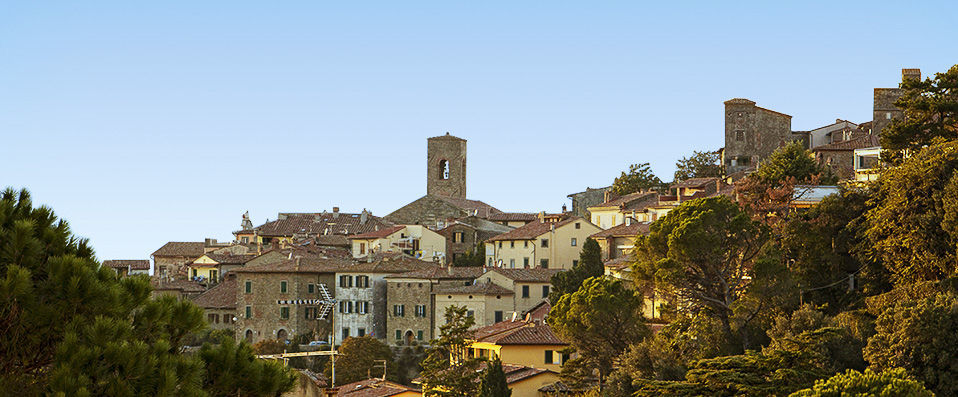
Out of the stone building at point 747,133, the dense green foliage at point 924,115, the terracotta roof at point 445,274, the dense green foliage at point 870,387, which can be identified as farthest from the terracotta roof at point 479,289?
the dense green foliage at point 870,387

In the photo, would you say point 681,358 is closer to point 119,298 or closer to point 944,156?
point 944,156

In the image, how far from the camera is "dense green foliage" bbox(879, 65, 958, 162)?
134 ft

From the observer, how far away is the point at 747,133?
75.4 meters

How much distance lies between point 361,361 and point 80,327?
4639 centimetres

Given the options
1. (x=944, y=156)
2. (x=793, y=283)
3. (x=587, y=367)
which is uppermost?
(x=944, y=156)

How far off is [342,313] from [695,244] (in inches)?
1392

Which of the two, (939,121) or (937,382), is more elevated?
(939,121)

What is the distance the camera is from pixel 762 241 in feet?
129

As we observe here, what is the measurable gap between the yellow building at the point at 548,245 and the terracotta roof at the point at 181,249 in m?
27.3

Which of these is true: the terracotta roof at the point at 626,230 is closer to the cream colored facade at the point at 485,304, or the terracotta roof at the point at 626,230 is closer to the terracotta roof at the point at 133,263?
the cream colored facade at the point at 485,304

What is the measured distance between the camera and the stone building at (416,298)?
67.3m

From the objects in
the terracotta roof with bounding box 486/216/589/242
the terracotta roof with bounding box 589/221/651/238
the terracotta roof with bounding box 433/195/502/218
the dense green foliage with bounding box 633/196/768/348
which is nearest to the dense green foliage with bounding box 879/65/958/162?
the dense green foliage with bounding box 633/196/768/348

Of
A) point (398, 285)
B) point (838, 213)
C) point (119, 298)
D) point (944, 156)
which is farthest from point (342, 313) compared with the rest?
point (119, 298)

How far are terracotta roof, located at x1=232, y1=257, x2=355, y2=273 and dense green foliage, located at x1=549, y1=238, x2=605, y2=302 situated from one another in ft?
55.7
